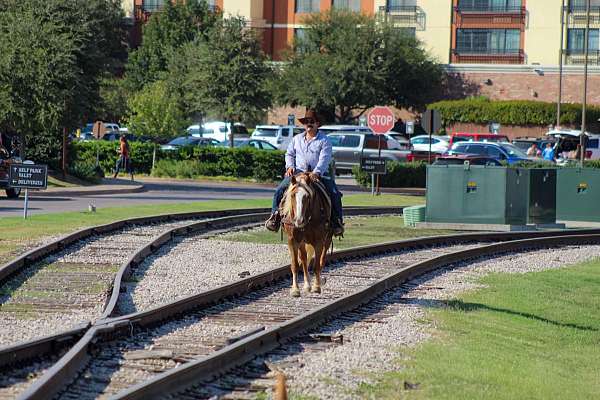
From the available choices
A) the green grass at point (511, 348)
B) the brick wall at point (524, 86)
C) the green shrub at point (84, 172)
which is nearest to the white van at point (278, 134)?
the brick wall at point (524, 86)

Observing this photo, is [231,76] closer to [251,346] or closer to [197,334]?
[197,334]

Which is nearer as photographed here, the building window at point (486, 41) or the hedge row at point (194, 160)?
the hedge row at point (194, 160)

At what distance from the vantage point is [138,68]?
292 feet

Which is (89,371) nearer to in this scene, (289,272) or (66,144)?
(289,272)

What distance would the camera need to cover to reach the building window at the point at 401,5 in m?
87.4

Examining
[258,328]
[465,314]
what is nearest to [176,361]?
[258,328]

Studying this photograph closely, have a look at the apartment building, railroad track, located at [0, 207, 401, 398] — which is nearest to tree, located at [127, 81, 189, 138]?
the apartment building

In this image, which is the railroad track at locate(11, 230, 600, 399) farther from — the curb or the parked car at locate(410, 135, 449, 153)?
the parked car at locate(410, 135, 449, 153)

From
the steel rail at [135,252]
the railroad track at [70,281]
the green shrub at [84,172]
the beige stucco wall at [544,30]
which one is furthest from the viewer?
the beige stucco wall at [544,30]

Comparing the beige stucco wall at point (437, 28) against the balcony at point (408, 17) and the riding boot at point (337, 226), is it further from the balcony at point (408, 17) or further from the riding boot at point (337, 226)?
the riding boot at point (337, 226)

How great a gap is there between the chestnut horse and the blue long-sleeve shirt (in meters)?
0.24

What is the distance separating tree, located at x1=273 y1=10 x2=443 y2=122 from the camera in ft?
262

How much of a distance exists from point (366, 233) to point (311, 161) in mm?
12963

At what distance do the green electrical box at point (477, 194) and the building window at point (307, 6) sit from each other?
5962 centimetres
